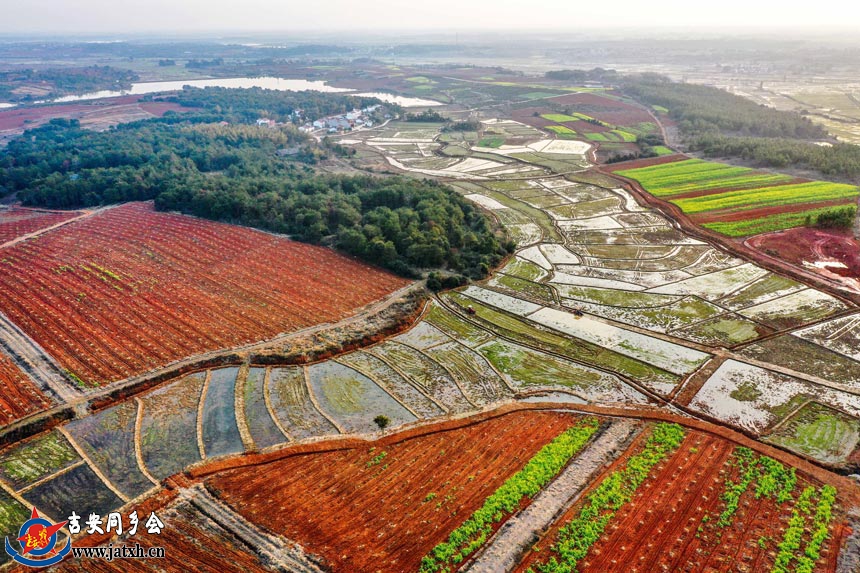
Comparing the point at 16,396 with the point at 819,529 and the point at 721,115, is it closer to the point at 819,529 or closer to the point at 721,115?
the point at 819,529

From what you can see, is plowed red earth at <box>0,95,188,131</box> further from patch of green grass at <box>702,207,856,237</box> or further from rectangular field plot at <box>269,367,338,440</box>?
patch of green grass at <box>702,207,856,237</box>

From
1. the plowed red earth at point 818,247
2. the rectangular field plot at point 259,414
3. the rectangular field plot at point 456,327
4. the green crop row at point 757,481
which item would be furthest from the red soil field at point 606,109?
the rectangular field plot at point 259,414

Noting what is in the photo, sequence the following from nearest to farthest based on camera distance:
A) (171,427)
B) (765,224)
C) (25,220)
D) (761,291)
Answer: (171,427)
(761,291)
(765,224)
(25,220)

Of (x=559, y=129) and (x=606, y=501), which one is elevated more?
(x=559, y=129)

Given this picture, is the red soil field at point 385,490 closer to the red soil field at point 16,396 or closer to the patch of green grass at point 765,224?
the red soil field at point 16,396

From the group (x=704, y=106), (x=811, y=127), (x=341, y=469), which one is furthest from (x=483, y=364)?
(x=704, y=106)

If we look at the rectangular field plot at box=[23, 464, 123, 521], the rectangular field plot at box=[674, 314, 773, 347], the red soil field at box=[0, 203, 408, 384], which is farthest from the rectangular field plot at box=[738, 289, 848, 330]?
the rectangular field plot at box=[23, 464, 123, 521]

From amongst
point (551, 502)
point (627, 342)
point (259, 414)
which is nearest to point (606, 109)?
point (627, 342)
